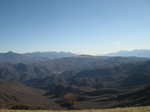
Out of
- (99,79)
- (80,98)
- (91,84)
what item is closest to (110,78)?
(99,79)

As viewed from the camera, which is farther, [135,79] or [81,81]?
[81,81]

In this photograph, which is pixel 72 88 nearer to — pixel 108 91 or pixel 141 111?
pixel 108 91

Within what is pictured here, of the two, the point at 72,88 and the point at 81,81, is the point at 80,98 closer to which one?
the point at 72,88

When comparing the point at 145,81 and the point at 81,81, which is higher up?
the point at 145,81

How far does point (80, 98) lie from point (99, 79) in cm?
10380

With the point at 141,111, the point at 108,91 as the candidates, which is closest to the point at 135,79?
the point at 108,91

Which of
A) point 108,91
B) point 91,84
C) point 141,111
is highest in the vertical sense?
point 141,111

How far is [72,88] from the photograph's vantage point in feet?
483

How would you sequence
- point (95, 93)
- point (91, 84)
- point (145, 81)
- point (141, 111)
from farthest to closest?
point (91, 84) < point (145, 81) < point (95, 93) < point (141, 111)

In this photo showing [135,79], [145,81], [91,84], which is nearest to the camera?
[145,81]

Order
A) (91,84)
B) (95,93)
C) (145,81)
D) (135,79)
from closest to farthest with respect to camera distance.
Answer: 1. (95,93)
2. (145,81)
3. (135,79)
4. (91,84)

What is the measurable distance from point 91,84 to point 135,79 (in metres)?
71.0

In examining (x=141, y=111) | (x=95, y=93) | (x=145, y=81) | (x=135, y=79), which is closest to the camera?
(x=141, y=111)

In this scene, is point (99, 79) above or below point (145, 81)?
below
